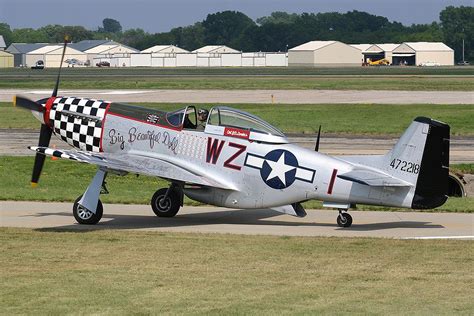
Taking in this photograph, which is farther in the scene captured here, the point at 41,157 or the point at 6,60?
the point at 6,60

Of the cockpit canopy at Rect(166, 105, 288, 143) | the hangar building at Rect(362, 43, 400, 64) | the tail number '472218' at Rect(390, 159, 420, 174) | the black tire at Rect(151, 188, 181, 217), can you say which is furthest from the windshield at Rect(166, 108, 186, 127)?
the hangar building at Rect(362, 43, 400, 64)

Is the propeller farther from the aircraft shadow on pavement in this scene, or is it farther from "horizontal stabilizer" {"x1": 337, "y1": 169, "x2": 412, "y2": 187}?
"horizontal stabilizer" {"x1": 337, "y1": 169, "x2": 412, "y2": 187}

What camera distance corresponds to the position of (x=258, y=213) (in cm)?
2122

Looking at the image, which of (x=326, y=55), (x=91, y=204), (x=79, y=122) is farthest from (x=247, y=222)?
(x=326, y=55)

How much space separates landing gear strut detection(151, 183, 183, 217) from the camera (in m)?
20.3

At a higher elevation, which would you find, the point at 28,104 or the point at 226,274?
the point at 28,104

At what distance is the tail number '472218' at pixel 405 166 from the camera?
17.8 metres

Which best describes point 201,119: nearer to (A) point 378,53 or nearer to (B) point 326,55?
(B) point 326,55

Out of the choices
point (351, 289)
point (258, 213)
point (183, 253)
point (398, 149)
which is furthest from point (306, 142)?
point (351, 289)

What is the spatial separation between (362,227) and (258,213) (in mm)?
2820

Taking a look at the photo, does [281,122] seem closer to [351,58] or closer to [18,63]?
[351,58]

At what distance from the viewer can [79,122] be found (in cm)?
2022

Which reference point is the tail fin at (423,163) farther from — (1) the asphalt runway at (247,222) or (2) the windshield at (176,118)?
(2) the windshield at (176,118)

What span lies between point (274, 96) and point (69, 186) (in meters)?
38.8
